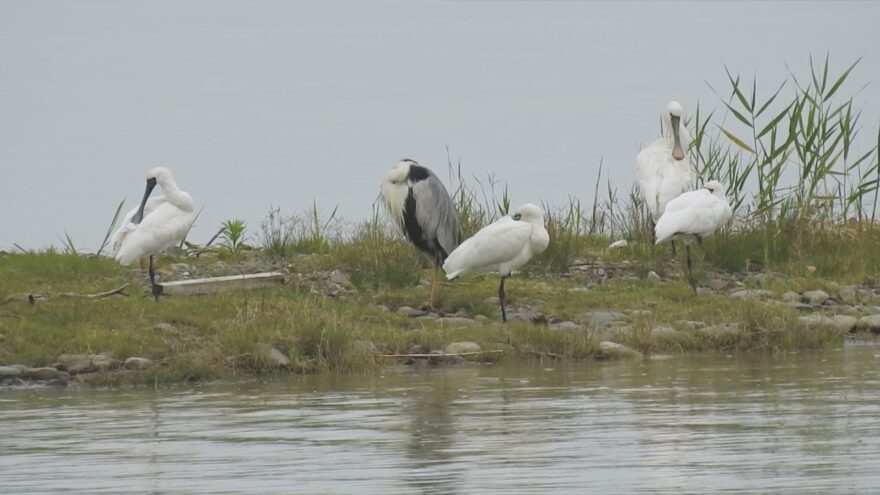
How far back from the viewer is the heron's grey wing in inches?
655

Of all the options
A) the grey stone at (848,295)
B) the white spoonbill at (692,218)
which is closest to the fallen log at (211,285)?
the white spoonbill at (692,218)

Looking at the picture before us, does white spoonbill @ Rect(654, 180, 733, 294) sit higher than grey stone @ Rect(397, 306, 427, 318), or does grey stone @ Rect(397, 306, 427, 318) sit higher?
white spoonbill @ Rect(654, 180, 733, 294)

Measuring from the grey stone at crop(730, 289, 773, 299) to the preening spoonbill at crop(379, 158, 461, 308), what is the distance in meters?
2.75

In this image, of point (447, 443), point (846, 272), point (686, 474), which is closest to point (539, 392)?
point (447, 443)

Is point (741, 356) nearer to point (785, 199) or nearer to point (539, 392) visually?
point (539, 392)

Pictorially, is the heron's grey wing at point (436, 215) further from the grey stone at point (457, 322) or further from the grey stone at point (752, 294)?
the grey stone at point (752, 294)

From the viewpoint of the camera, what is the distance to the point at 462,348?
12945mm

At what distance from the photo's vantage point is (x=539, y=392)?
35.2 feet

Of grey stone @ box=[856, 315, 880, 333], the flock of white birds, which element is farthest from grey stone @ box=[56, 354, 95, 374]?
grey stone @ box=[856, 315, 880, 333]

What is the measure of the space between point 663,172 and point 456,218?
2632 millimetres

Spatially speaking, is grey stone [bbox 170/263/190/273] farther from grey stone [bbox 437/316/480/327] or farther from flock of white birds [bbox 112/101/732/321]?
grey stone [bbox 437/316/480/327]

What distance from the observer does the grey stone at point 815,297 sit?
1555cm

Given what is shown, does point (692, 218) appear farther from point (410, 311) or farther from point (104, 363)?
point (104, 363)

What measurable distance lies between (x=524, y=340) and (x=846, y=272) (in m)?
5.33
